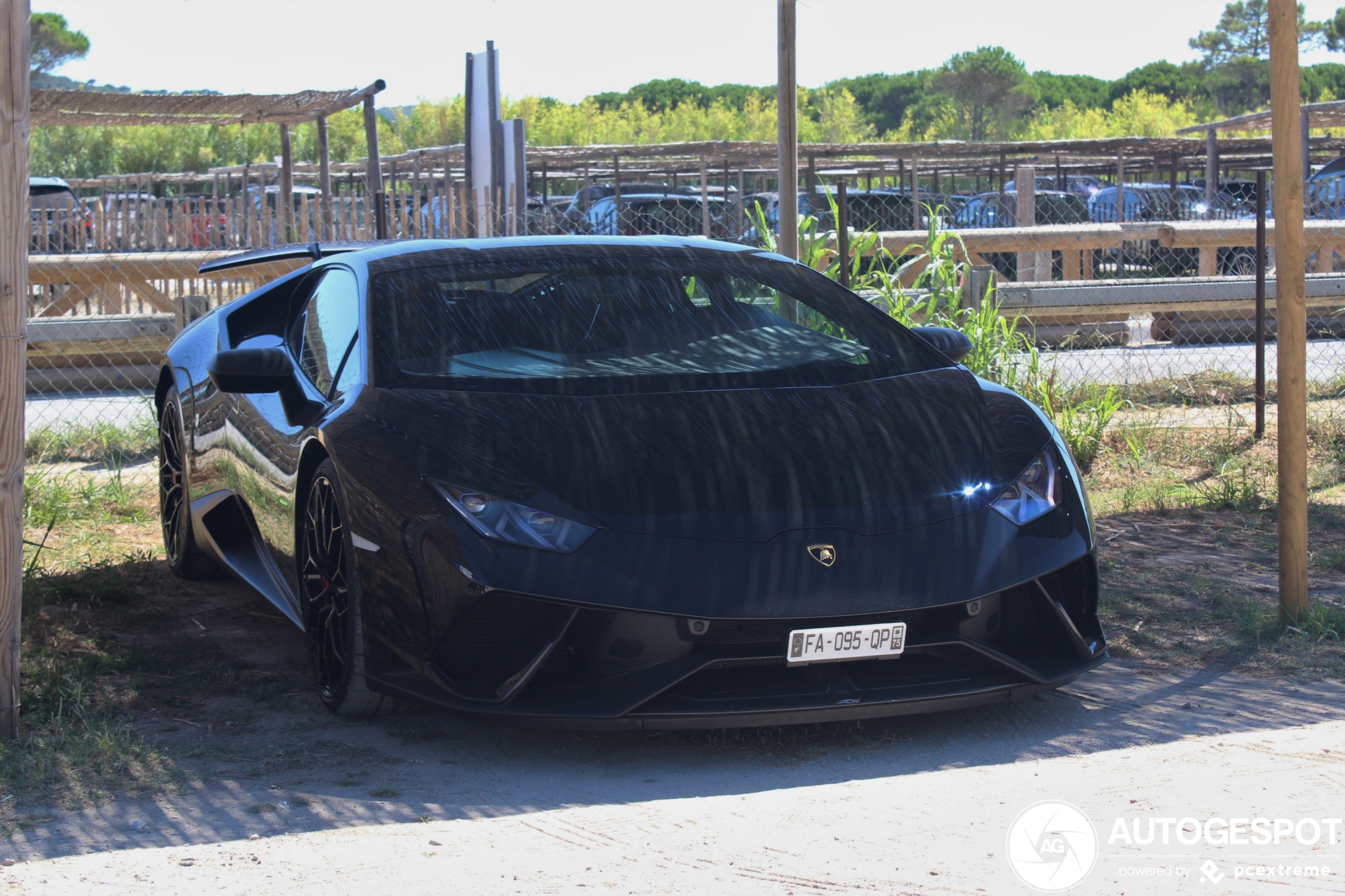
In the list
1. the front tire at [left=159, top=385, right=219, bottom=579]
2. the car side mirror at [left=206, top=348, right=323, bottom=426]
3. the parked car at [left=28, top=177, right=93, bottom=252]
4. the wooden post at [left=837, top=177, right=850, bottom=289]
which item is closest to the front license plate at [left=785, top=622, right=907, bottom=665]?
A: the car side mirror at [left=206, top=348, right=323, bottom=426]

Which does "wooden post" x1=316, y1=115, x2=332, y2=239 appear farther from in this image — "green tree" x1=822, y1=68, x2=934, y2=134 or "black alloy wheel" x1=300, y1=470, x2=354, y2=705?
"green tree" x1=822, y1=68, x2=934, y2=134

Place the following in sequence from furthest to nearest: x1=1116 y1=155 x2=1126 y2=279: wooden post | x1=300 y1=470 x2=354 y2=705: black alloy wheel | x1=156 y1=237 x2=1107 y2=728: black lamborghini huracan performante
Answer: x1=1116 y1=155 x2=1126 y2=279: wooden post, x1=300 y1=470 x2=354 y2=705: black alloy wheel, x1=156 y1=237 x2=1107 y2=728: black lamborghini huracan performante

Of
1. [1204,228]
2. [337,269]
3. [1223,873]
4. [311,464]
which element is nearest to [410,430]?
[311,464]

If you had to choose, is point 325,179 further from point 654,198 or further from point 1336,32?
point 1336,32

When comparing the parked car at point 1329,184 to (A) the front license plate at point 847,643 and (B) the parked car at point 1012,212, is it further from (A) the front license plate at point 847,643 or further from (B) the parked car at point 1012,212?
(A) the front license plate at point 847,643

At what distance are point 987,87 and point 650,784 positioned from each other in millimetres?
90847

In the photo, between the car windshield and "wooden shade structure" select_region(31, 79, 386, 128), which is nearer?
the car windshield

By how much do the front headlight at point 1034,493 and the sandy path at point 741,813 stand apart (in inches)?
20.8

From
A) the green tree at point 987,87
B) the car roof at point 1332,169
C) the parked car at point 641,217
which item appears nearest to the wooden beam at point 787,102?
the parked car at point 641,217

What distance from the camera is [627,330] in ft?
13.0

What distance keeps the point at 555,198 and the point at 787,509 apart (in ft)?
95.0

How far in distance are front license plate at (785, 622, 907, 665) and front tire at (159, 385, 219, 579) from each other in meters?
2.87

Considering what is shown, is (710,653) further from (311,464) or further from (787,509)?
(311,464)

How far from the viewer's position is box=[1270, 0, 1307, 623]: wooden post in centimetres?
398
